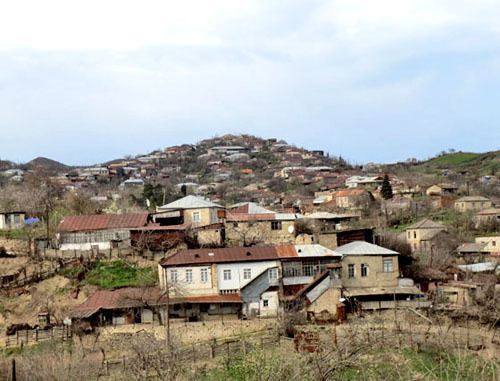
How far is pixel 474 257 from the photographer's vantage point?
40781mm

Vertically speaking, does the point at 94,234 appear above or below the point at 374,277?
above

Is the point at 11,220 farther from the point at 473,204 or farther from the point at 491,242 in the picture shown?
the point at 473,204

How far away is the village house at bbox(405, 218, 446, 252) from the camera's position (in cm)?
4466

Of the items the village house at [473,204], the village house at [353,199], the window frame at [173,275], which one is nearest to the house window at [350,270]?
the window frame at [173,275]

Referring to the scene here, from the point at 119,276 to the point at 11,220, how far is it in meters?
13.0

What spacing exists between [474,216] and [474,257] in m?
12.4

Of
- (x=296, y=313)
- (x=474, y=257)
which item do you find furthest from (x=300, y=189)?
(x=296, y=313)

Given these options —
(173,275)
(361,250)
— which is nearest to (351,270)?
(361,250)

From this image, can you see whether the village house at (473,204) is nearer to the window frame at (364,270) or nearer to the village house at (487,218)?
the village house at (487,218)

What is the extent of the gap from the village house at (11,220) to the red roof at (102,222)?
21.1 feet

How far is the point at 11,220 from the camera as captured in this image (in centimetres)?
3928

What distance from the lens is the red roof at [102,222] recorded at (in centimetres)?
3341

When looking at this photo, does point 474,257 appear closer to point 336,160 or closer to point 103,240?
point 103,240

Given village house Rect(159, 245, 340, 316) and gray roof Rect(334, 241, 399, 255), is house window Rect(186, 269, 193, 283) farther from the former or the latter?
gray roof Rect(334, 241, 399, 255)
